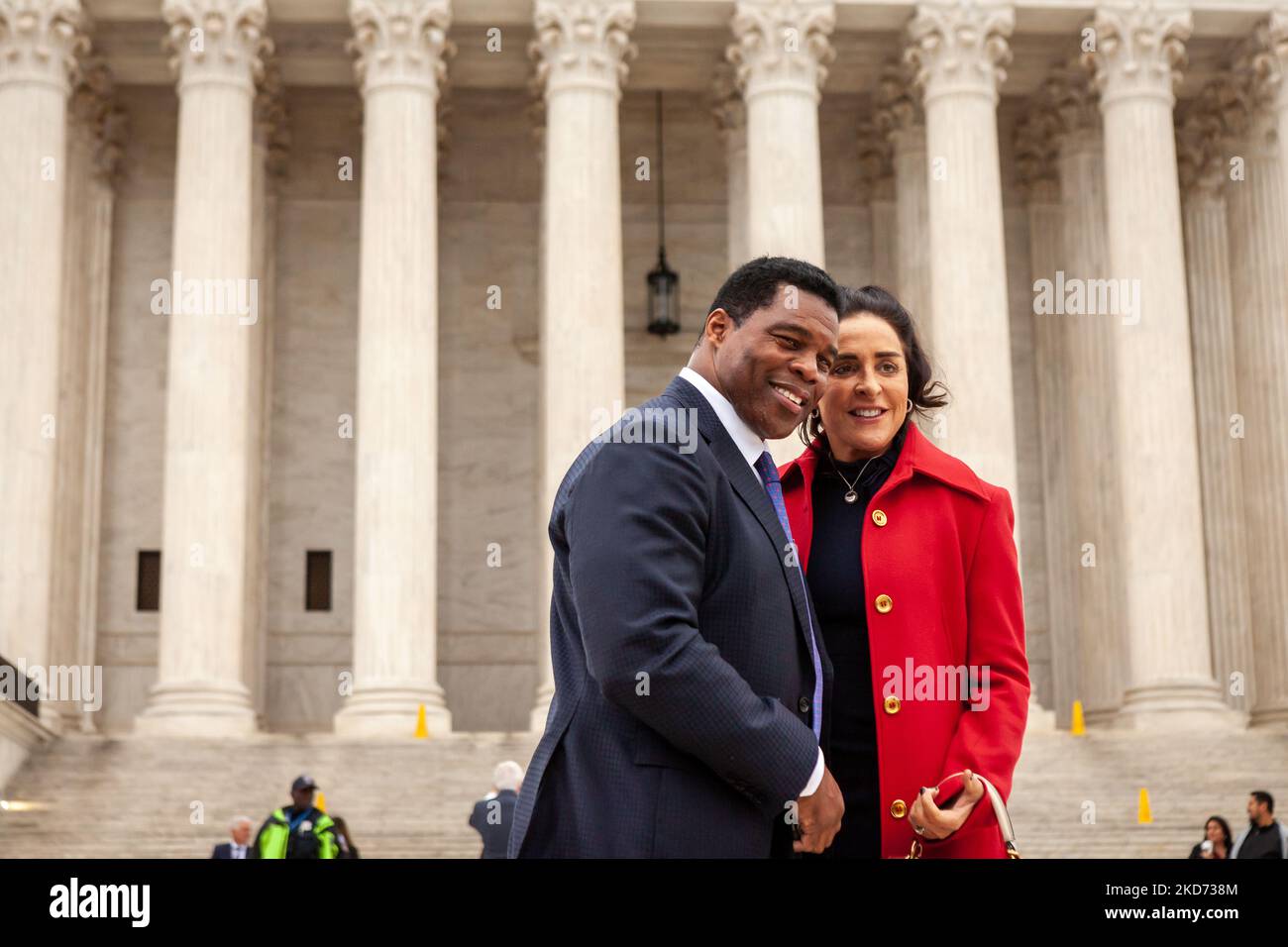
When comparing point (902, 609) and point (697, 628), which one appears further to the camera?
point (902, 609)

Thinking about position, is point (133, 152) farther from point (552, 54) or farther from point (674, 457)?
point (674, 457)

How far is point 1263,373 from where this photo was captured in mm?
44844

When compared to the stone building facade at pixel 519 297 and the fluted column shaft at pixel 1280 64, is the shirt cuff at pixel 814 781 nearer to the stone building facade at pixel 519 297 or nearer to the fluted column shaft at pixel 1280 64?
the stone building facade at pixel 519 297

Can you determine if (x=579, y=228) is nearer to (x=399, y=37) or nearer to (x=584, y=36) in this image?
(x=584, y=36)

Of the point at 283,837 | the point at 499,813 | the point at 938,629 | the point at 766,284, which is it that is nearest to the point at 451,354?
the point at 499,813

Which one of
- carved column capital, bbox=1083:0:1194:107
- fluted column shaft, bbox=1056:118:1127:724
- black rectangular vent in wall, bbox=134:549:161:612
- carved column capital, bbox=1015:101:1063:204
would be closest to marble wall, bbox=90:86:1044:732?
black rectangular vent in wall, bbox=134:549:161:612

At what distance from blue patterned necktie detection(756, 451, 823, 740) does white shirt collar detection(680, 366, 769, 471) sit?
0.08m

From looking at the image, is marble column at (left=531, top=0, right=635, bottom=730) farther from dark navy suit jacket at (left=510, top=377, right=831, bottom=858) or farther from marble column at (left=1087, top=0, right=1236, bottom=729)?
dark navy suit jacket at (left=510, top=377, right=831, bottom=858)

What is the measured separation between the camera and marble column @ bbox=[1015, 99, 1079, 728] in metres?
48.2

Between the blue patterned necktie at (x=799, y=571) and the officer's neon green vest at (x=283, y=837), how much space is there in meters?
16.5

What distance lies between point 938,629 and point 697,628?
188cm

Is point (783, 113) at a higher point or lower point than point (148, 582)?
higher

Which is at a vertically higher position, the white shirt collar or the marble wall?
the marble wall

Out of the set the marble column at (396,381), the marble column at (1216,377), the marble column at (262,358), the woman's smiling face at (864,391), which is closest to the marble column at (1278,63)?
the marble column at (1216,377)
